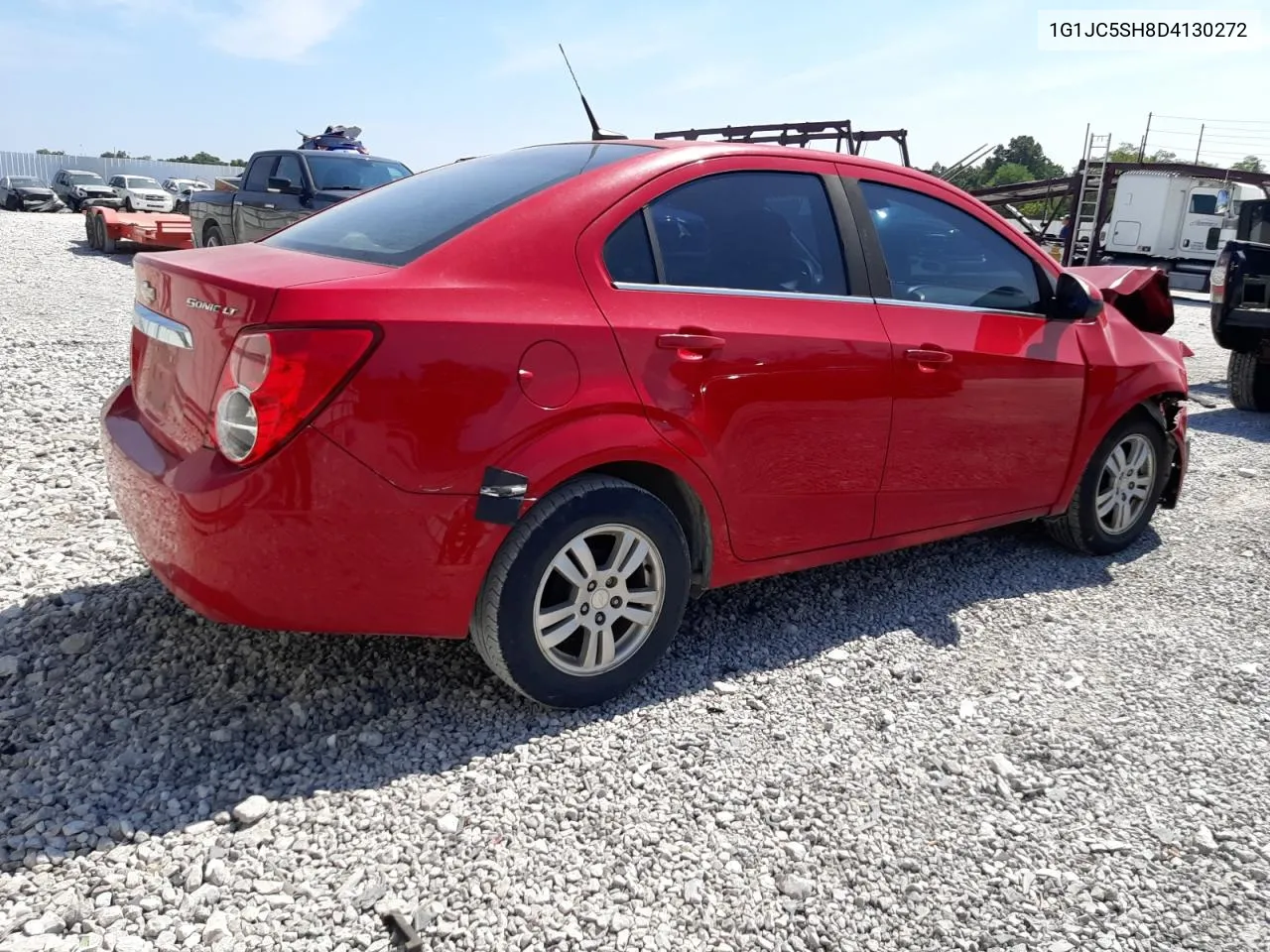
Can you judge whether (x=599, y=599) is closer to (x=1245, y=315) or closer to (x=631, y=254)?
(x=631, y=254)

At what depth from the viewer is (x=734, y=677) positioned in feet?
10.8

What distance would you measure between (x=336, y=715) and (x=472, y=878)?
32.6 inches

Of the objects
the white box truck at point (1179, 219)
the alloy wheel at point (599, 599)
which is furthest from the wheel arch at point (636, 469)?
the white box truck at point (1179, 219)

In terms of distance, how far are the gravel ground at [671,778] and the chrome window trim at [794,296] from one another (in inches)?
46.0

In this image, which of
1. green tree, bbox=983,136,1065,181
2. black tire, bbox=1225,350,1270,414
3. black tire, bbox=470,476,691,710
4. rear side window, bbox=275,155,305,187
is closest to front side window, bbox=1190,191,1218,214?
black tire, bbox=1225,350,1270,414

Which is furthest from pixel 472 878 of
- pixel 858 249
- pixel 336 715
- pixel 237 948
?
pixel 858 249

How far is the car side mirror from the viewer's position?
4070 mm

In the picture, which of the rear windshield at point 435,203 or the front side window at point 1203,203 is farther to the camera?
Answer: the front side window at point 1203,203

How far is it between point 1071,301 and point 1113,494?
3.39ft

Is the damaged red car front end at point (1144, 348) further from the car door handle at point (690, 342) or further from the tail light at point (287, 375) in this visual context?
the tail light at point (287, 375)

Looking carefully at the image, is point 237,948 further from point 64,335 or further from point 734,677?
point 64,335

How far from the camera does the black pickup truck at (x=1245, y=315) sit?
8.52m

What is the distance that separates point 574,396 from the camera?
273 centimetres

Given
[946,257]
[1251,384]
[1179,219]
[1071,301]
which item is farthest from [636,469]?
[1179,219]
